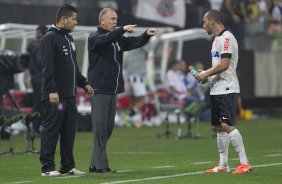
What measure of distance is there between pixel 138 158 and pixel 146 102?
11.7m

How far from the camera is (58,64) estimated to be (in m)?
14.6

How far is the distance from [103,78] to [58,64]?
0.87 metres

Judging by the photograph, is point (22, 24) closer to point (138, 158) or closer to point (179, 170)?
point (138, 158)

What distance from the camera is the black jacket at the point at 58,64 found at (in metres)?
14.4

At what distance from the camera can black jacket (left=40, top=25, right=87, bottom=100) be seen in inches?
567

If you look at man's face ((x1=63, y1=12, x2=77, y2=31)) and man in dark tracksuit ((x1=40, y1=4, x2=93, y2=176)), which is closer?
man in dark tracksuit ((x1=40, y1=4, x2=93, y2=176))

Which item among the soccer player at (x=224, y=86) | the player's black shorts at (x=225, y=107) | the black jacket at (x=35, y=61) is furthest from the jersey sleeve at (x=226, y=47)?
the black jacket at (x=35, y=61)

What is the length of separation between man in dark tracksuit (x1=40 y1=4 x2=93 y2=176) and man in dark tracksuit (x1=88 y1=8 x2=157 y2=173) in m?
0.53

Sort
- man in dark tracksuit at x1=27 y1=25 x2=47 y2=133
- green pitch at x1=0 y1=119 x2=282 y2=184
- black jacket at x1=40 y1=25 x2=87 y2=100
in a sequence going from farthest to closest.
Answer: man in dark tracksuit at x1=27 y1=25 x2=47 y2=133
black jacket at x1=40 y1=25 x2=87 y2=100
green pitch at x1=0 y1=119 x2=282 y2=184

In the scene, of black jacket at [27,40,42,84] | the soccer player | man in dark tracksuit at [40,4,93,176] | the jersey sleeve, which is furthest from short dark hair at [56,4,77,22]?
black jacket at [27,40,42,84]

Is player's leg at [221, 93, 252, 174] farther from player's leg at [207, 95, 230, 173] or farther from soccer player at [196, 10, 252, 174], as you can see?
player's leg at [207, 95, 230, 173]

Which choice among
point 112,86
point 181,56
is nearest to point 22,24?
point 181,56

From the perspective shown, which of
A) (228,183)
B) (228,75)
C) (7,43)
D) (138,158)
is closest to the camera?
(228,183)

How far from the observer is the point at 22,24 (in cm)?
2930
